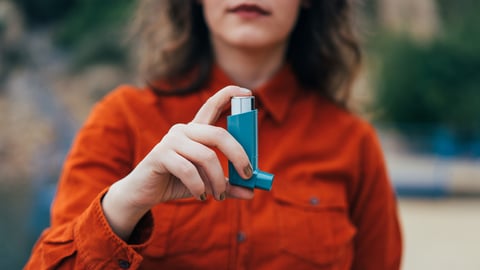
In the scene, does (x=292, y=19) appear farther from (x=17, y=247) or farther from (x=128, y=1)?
(x=128, y=1)

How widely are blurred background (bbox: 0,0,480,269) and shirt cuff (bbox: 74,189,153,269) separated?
91cm

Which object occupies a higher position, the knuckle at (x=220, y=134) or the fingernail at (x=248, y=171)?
the knuckle at (x=220, y=134)

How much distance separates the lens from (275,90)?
5.92 ft

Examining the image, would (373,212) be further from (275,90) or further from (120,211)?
(120,211)

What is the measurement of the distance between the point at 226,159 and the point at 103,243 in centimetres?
29

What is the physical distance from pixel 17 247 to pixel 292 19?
17.4 feet

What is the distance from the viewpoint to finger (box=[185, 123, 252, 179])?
113 cm

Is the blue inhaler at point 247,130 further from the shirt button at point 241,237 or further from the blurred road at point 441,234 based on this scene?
the blurred road at point 441,234

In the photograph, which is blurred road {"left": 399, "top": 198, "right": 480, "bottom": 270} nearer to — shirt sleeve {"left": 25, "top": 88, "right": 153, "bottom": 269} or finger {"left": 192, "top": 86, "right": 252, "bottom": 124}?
shirt sleeve {"left": 25, "top": 88, "right": 153, "bottom": 269}

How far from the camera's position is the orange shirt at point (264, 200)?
150cm

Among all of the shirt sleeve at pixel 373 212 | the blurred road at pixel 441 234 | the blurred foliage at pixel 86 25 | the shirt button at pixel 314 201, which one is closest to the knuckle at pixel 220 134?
the shirt button at pixel 314 201

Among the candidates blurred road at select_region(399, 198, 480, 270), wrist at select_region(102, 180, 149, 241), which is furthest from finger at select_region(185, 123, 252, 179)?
blurred road at select_region(399, 198, 480, 270)

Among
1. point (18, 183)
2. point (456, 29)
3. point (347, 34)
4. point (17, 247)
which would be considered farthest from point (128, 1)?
point (347, 34)

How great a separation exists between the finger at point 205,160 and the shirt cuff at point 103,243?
8.4 inches
